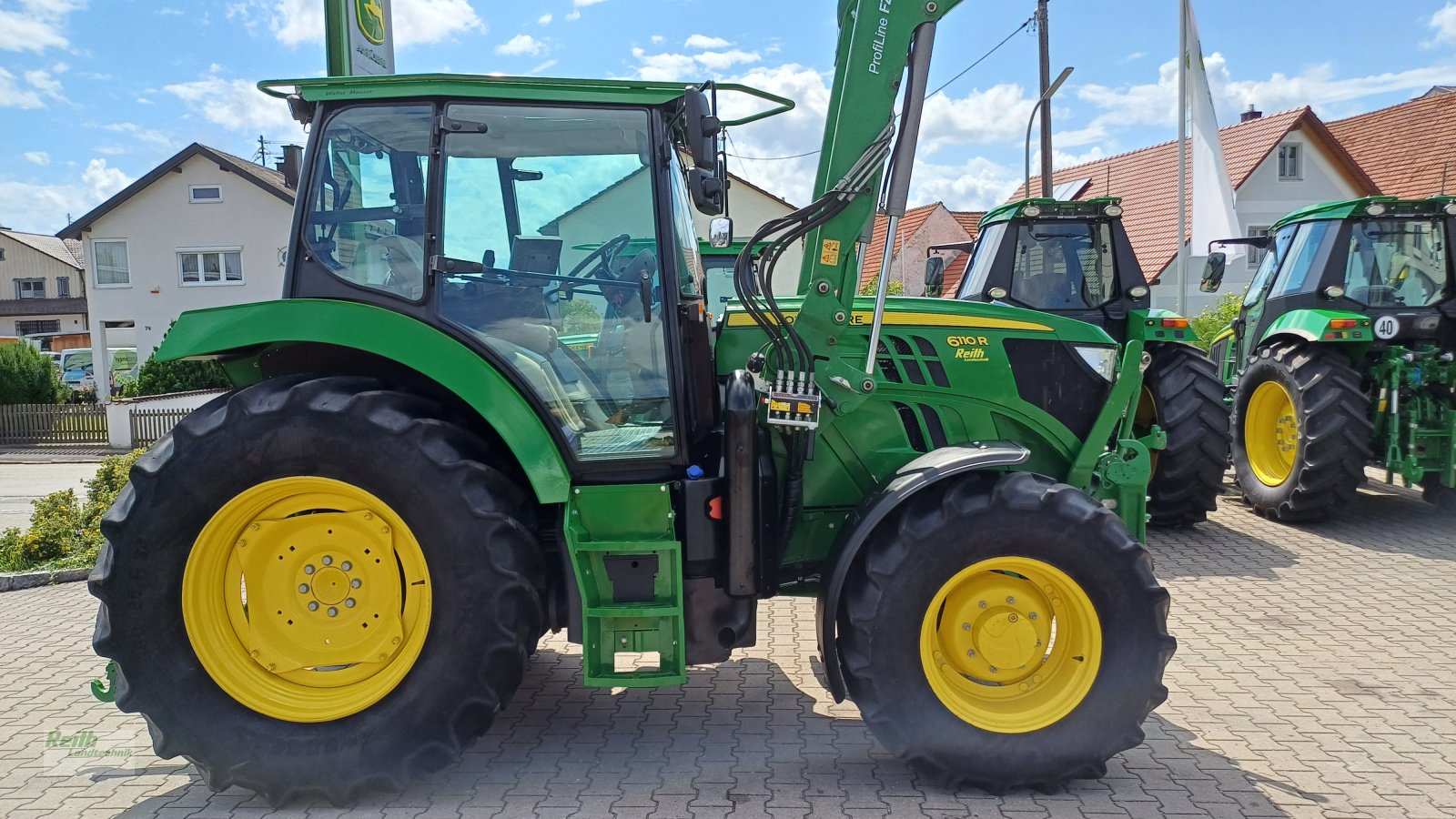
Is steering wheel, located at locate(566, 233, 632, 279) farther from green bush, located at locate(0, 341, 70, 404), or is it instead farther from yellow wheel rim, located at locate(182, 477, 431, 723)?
green bush, located at locate(0, 341, 70, 404)

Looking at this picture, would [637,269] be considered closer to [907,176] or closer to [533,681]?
[907,176]

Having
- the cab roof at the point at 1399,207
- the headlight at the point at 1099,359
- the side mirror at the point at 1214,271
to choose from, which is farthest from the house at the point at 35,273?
the headlight at the point at 1099,359

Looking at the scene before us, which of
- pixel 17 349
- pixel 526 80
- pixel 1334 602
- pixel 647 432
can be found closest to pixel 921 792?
pixel 647 432

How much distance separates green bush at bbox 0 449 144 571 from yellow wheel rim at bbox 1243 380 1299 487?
8768 mm

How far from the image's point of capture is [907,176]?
3.69 metres

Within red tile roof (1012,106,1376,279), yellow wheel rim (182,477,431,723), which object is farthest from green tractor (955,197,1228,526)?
red tile roof (1012,106,1376,279)

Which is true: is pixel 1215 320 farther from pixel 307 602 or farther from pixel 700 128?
pixel 307 602

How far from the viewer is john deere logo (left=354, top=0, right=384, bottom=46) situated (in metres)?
6.40

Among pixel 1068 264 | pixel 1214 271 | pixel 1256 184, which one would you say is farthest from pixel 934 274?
pixel 1256 184

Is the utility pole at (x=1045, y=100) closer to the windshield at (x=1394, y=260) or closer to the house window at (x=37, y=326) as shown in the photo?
the windshield at (x=1394, y=260)

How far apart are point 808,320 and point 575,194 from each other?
0.98 meters

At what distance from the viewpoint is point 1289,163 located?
26.9 m

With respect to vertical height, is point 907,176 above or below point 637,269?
above

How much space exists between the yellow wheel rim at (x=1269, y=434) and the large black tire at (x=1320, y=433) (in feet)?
0.73
